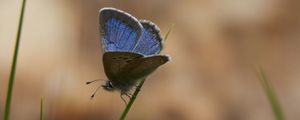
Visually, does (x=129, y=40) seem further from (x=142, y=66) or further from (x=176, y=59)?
(x=176, y=59)

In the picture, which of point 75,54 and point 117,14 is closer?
point 117,14

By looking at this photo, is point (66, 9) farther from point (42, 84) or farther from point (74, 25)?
point (42, 84)

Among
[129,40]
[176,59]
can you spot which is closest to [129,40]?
[129,40]

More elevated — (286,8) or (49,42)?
(286,8)

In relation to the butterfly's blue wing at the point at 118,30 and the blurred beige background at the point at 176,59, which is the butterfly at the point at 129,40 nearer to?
the butterfly's blue wing at the point at 118,30

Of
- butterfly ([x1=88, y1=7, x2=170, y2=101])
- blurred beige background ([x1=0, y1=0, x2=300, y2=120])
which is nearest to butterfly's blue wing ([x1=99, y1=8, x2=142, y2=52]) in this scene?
butterfly ([x1=88, y1=7, x2=170, y2=101])

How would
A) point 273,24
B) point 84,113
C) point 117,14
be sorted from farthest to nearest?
point 273,24 → point 84,113 → point 117,14

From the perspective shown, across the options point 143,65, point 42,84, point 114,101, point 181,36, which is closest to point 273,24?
point 181,36

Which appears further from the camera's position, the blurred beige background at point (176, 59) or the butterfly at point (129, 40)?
the blurred beige background at point (176, 59)

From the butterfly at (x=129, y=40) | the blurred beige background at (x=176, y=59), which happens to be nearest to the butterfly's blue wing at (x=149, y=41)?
the butterfly at (x=129, y=40)
